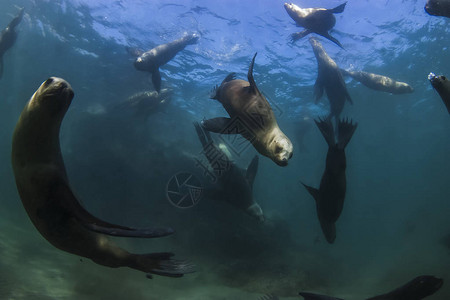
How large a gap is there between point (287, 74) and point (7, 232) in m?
17.8

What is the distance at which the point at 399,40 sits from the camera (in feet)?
46.7

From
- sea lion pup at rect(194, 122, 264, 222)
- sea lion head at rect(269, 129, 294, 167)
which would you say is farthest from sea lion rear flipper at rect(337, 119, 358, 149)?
sea lion pup at rect(194, 122, 264, 222)

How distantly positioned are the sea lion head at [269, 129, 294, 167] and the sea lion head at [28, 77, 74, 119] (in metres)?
1.95

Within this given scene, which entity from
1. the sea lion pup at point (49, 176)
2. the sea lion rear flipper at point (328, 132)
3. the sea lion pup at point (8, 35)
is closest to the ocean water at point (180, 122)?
the sea lion pup at point (8, 35)

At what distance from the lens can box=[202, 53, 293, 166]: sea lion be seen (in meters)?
2.50

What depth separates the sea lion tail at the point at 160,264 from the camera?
9.10 ft

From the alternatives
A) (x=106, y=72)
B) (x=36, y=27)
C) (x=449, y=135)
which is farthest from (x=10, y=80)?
(x=449, y=135)

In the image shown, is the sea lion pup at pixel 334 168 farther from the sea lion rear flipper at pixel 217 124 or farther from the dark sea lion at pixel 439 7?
the dark sea lion at pixel 439 7

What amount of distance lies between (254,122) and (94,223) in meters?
1.86

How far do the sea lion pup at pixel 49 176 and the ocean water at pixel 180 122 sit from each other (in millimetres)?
4988

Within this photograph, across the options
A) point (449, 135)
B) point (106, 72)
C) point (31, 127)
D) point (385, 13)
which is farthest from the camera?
point (449, 135)

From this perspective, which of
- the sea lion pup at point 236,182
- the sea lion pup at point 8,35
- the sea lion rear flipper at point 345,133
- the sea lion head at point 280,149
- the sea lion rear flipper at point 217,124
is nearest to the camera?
the sea lion head at point 280,149

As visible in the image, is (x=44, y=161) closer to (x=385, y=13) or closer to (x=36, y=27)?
(x=385, y=13)

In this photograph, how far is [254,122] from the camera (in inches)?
111
